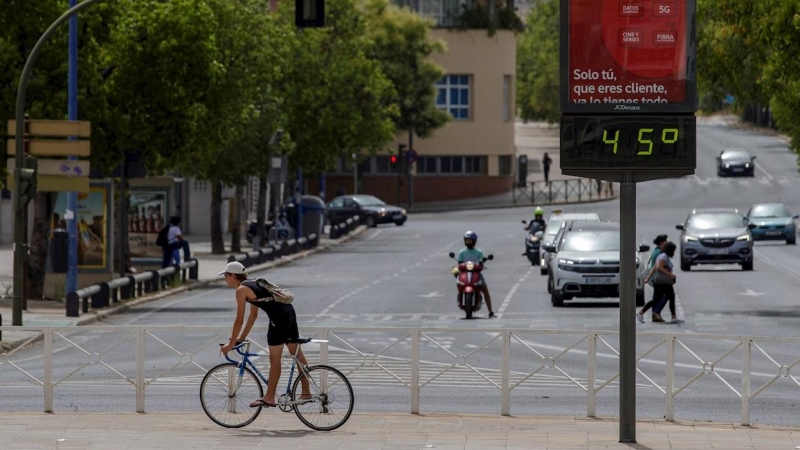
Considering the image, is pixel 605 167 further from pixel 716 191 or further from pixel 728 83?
pixel 716 191

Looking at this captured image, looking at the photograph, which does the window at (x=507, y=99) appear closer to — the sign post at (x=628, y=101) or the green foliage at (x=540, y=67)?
the green foliage at (x=540, y=67)

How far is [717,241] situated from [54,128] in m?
20.0

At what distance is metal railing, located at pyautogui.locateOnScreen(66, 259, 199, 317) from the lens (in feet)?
100

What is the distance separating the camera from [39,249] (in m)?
35.6

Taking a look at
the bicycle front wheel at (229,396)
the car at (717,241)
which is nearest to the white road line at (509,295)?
the car at (717,241)

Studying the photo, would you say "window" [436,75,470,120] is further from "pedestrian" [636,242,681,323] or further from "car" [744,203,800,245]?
"pedestrian" [636,242,681,323]

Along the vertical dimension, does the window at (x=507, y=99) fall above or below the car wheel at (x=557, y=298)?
above

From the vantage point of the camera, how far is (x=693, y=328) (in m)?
28.1

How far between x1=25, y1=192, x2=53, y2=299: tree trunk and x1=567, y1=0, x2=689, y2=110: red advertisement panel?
23035 millimetres

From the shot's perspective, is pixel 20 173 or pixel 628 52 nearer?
pixel 628 52

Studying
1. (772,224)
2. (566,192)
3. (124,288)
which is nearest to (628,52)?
(124,288)

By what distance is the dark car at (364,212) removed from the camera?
248 feet

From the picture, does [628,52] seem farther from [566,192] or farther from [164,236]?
[566,192]

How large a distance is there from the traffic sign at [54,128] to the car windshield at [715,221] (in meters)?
19.5
